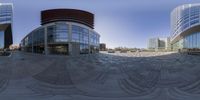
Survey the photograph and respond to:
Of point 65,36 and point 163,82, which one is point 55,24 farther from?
point 163,82

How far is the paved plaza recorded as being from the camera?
3.26 m

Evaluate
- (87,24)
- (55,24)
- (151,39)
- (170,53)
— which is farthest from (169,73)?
(55,24)

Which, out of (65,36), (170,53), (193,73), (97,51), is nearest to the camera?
(65,36)

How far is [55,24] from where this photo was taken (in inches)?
140

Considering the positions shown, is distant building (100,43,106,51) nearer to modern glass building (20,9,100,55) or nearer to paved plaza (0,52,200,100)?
modern glass building (20,9,100,55)

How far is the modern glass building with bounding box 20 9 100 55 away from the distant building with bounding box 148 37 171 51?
1069mm

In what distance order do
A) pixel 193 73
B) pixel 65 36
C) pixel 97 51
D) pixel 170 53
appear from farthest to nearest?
pixel 193 73
pixel 170 53
pixel 97 51
pixel 65 36

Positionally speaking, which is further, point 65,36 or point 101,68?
point 101,68

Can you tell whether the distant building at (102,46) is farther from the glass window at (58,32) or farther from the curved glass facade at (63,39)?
the glass window at (58,32)

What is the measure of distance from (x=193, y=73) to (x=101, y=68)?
2.01 meters

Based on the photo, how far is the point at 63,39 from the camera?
3498mm

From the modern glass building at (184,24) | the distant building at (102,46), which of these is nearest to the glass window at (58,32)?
the distant building at (102,46)

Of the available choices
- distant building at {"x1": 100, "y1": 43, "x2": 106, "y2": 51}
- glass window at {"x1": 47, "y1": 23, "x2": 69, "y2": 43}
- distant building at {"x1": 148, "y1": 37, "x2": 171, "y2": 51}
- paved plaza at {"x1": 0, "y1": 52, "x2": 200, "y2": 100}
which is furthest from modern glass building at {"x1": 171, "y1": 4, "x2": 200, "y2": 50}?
glass window at {"x1": 47, "y1": 23, "x2": 69, "y2": 43}

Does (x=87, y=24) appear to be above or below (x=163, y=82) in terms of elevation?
above
